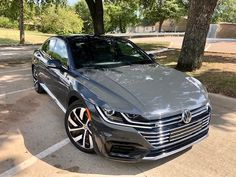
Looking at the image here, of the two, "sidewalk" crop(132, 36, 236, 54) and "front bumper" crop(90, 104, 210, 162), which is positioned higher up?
"front bumper" crop(90, 104, 210, 162)

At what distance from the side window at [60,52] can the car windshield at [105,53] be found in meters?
0.17

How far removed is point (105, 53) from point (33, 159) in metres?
2.22

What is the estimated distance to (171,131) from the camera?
411 cm

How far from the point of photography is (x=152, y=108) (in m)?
4.09

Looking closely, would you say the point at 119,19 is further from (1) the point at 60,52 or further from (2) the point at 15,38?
(1) the point at 60,52

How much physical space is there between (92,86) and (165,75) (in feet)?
3.90

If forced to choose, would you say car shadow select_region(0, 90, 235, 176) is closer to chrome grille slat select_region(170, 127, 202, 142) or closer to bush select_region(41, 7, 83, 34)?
chrome grille slat select_region(170, 127, 202, 142)

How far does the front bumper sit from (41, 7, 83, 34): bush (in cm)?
4928

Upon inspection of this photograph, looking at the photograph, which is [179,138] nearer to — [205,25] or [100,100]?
[100,100]

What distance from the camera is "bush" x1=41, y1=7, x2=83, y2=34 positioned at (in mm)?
52094

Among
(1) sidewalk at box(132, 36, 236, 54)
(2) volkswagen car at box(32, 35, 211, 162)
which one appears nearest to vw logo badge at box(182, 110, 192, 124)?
(2) volkswagen car at box(32, 35, 211, 162)

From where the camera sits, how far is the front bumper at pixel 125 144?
4.01m

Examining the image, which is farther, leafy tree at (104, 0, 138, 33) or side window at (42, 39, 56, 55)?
leafy tree at (104, 0, 138, 33)

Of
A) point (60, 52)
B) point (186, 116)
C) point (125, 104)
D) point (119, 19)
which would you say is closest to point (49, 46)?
point (60, 52)
